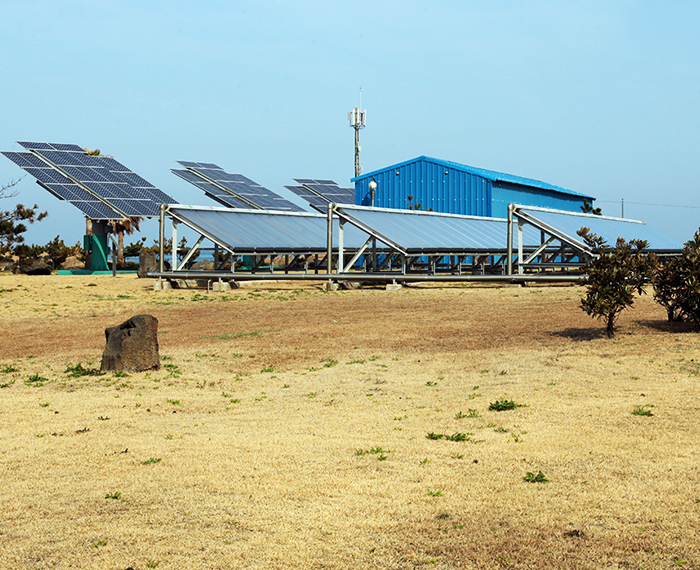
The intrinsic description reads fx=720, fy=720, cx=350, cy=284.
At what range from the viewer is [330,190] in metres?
55.3

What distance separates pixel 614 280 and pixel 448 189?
103 ft

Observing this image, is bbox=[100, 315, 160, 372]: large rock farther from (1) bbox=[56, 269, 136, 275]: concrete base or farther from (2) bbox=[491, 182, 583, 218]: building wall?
(2) bbox=[491, 182, 583, 218]: building wall

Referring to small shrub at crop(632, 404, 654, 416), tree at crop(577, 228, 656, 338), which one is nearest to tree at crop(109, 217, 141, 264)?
tree at crop(577, 228, 656, 338)

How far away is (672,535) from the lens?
4.51m

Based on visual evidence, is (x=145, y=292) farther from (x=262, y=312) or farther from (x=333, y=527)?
(x=333, y=527)

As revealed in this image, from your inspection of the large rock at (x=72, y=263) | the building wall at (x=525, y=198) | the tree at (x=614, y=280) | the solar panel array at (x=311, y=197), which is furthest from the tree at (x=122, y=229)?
the tree at (x=614, y=280)

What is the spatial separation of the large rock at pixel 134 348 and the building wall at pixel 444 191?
33303 mm

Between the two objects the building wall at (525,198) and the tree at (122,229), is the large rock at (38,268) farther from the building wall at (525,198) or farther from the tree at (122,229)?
the building wall at (525,198)

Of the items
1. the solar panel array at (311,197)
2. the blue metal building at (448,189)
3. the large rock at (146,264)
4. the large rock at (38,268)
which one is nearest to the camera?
the large rock at (146,264)

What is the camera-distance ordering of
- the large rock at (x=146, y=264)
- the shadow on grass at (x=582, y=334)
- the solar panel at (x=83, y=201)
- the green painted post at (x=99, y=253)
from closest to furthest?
the shadow on grass at (x=582, y=334) < the large rock at (x=146, y=264) < the solar panel at (x=83, y=201) < the green painted post at (x=99, y=253)

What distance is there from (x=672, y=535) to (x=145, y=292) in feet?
74.5

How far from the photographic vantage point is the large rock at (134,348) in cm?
1128

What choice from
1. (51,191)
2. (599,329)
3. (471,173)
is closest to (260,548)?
(599,329)

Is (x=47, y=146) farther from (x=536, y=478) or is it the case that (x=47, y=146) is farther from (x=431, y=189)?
(x=536, y=478)
